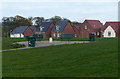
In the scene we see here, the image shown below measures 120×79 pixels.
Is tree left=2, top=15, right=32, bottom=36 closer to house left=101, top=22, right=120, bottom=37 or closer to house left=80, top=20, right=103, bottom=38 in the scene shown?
house left=80, top=20, right=103, bottom=38

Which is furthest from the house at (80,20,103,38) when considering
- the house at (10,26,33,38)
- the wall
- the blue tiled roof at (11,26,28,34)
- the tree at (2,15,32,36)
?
the tree at (2,15,32,36)

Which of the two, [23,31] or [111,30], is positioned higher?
[23,31]

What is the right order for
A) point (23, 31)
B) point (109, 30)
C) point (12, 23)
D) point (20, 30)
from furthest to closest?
point (12, 23)
point (20, 30)
point (23, 31)
point (109, 30)

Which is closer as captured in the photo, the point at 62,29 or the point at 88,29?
the point at 88,29

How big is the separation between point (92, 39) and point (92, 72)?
27.0 m

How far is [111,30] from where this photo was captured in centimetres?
7119

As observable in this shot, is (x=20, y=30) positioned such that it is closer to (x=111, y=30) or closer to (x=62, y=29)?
(x=62, y=29)

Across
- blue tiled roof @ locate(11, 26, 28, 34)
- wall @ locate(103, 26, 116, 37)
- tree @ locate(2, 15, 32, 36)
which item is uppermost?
tree @ locate(2, 15, 32, 36)

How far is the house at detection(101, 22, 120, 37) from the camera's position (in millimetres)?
70312

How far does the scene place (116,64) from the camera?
36.5 ft

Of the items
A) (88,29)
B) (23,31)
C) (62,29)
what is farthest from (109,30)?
(23,31)

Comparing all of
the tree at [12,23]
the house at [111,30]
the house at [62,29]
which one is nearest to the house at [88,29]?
the house at [111,30]

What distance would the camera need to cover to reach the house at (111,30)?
7031 cm

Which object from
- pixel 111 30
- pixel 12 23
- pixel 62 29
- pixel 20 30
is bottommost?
pixel 111 30
